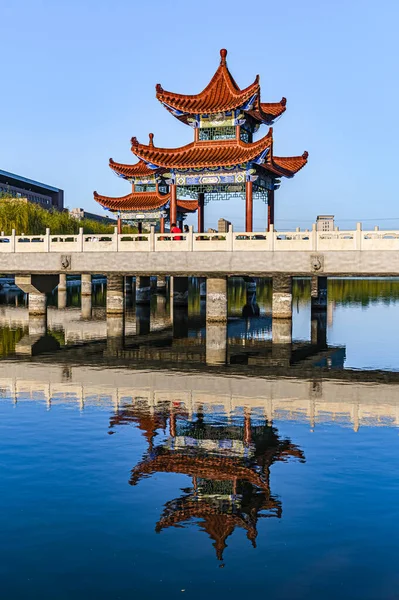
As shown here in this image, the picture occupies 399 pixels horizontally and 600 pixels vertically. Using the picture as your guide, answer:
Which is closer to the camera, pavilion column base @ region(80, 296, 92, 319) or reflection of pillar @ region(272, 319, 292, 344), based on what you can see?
reflection of pillar @ region(272, 319, 292, 344)

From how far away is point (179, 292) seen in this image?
43.9 metres

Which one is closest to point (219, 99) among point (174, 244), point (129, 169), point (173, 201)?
point (173, 201)

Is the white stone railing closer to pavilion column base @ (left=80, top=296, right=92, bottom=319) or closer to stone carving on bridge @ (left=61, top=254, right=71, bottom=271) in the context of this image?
stone carving on bridge @ (left=61, top=254, right=71, bottom=271)

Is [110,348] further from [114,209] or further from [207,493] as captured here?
[114,209]

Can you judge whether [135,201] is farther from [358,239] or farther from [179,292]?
[358,239]

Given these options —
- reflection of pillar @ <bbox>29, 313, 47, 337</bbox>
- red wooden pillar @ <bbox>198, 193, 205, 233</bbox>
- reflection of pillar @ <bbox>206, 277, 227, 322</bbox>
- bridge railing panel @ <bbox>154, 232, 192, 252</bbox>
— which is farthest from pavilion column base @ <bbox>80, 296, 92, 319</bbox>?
reflection of pillar @ <bbox>206, 277, 227, 322</bbox>

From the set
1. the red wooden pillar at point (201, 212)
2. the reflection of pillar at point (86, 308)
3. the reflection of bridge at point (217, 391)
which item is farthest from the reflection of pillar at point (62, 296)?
the reflection of bridge at point (217, 391)

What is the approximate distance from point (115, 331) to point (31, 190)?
314 feet

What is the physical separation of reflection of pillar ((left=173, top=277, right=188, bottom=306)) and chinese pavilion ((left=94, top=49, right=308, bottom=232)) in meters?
6.53

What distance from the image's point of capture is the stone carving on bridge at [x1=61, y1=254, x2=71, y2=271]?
33594 millimetres

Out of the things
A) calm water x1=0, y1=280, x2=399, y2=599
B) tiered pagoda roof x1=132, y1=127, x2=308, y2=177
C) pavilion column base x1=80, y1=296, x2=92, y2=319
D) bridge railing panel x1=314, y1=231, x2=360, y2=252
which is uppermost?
tiered pagoda roof x1=132, y1=127, x2=308, y2=177

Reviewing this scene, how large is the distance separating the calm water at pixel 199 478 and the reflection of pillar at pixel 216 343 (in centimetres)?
47

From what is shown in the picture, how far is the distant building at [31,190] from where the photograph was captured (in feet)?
354

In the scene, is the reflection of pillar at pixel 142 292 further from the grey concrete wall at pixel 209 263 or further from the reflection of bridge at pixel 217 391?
the reflection of bridge at pixel 217 391
